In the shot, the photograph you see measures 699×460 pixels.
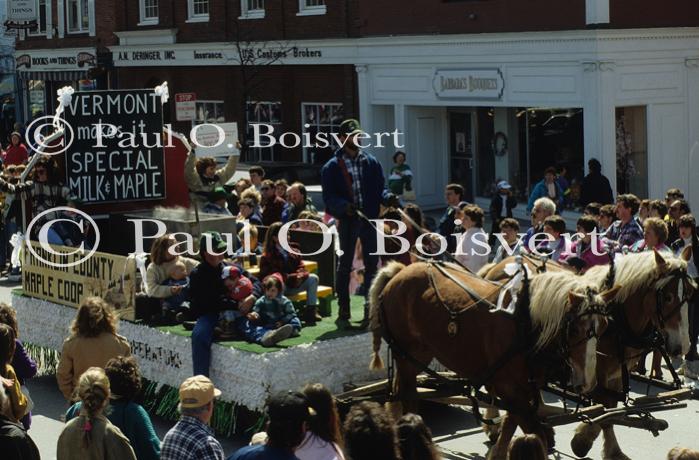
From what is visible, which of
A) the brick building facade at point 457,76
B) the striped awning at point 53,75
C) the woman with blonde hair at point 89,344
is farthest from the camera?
the striped awning at point 53,75

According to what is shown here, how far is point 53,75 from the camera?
44906mm

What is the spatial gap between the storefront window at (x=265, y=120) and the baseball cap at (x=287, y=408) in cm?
2867

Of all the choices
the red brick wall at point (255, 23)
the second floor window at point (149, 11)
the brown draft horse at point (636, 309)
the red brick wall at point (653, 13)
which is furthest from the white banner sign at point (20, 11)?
the brown draft horse at point (636, 309)

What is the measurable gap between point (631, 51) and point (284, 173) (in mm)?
6944

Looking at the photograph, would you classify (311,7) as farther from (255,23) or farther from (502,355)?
(502,355)

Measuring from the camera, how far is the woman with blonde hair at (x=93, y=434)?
270 inches

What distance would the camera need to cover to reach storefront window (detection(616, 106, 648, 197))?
79.2 ft

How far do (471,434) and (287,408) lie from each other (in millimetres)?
4845

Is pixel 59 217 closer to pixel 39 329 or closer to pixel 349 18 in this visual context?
pixel 39 329

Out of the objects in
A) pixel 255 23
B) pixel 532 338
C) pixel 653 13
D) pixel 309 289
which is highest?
pixel 255 23

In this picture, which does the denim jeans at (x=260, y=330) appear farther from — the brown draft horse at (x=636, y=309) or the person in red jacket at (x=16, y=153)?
the person in red jacket at (x=16, y=153)

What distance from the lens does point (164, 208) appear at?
14.9 m

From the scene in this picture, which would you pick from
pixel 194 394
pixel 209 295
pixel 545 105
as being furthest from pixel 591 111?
pixel 194 394

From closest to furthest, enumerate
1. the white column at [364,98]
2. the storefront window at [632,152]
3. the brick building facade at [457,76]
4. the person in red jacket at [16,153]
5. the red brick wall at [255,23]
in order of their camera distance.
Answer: the brick building facade at [457,76] < the storefront window at [632,152] < the person in red jacket at [16,153] < the white column at [364,98] < the red brick wall at [255,23]
